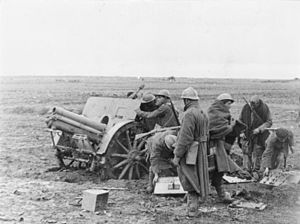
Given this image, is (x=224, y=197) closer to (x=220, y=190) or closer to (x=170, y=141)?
(x=220, y=190)

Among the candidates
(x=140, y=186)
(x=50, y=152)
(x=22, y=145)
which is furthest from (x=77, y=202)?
(x=22, y=145)

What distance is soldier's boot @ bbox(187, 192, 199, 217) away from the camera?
642 cm

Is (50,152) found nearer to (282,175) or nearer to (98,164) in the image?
(98,164)

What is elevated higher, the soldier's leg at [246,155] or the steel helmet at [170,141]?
the steel helmet at [170,141]

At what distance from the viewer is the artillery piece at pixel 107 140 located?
8.39 meters

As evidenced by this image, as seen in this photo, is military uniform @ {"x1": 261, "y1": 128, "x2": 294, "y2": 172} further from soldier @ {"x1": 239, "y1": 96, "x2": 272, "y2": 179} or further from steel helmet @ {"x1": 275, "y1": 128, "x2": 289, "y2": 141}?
soldier @ {"x1": 239, "y1": 96, "x2": 272, "y2": 179}

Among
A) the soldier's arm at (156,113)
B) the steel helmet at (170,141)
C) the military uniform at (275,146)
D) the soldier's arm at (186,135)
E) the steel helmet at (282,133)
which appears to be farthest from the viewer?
the soldier's arm at (156,113)

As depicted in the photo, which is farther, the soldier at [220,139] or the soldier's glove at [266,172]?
the soldier's glove at [266,172]

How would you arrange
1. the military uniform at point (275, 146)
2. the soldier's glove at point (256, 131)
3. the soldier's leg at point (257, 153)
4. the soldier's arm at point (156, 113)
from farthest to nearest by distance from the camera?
the soldier's leg at point (257, 153) < the soldier's glove at point (256, 131) < the soldier's arm at point (156, 113) < the military uniform at point (275, 146)

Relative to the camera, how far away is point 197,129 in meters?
6.44

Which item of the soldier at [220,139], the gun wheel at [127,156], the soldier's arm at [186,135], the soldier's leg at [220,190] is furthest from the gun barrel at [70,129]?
the soldier's arm at [186,135]

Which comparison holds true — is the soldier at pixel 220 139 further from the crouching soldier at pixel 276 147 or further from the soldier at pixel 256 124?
the soldier at pixel 256 124

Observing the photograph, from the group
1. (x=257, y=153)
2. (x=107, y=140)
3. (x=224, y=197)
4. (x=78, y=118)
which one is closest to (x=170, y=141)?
(x=224, y=197)

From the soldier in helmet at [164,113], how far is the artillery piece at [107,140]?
0.35 meters
